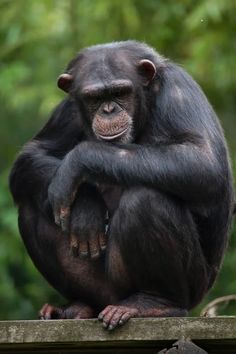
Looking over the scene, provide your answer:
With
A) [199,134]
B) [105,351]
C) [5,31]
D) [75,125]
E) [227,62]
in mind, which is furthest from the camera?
[5,31]

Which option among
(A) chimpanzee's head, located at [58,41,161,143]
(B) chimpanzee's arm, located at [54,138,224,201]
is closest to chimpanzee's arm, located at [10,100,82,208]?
(A) chimpanzee's head, located at [58,41,161,143]

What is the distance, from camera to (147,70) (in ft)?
26.4

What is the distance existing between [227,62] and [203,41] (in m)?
0.34

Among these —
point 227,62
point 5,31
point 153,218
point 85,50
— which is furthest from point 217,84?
point 153,218

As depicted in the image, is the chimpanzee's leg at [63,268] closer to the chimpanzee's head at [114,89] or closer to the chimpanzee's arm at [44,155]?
the chimpanzee's arm at [44,155]

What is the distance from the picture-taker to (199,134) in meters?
7.75

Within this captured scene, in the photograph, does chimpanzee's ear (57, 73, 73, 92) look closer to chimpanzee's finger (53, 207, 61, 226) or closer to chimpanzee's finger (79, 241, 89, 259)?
chimpanzee's finger (53, 207, 61, 226)

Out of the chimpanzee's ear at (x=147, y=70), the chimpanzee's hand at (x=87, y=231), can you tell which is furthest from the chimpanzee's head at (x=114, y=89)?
the chimpanzee's hand at (x=87, y=231)

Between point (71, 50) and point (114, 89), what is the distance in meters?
6.96

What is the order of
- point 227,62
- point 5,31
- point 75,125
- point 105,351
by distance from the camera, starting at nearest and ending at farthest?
point 105,351
point 75,125
point 227,62
point 5,31

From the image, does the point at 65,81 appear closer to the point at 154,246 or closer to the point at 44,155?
the point at 44,155

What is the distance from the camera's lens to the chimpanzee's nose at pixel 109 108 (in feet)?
26.0

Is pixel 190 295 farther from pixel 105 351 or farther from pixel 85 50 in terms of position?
pixel 85 50

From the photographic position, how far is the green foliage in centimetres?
1398
